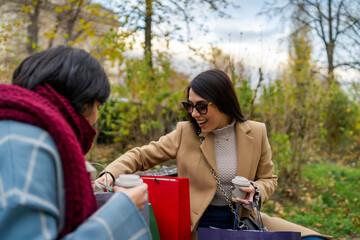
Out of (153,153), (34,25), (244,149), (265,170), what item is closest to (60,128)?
(153,153)

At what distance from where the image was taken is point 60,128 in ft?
3.40

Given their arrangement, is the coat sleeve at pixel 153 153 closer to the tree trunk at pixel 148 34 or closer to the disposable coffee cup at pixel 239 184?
the disposable coffee cup at pixel 239 184

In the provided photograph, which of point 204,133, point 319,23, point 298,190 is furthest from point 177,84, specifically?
point 319,23

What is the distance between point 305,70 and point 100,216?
806 centimetres

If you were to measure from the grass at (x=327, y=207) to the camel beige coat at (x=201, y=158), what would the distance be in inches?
114

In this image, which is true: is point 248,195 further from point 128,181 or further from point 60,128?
point 60,128

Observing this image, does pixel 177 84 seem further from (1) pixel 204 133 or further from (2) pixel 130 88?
(1) pixel 204 133

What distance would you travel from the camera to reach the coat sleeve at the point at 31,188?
3.02 ft

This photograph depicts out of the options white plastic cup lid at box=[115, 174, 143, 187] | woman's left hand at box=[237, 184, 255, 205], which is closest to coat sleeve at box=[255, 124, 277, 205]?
woman's left hand at box=[237, 184, 255, 205]

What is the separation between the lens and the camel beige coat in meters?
2.31

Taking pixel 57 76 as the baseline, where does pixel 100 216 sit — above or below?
below

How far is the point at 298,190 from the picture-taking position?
19.4 feet

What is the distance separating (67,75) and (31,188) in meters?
0.47

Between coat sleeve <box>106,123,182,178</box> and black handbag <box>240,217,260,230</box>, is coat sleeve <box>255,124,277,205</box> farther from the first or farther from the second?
coat sleeve <box>106,123,182,178</box>
